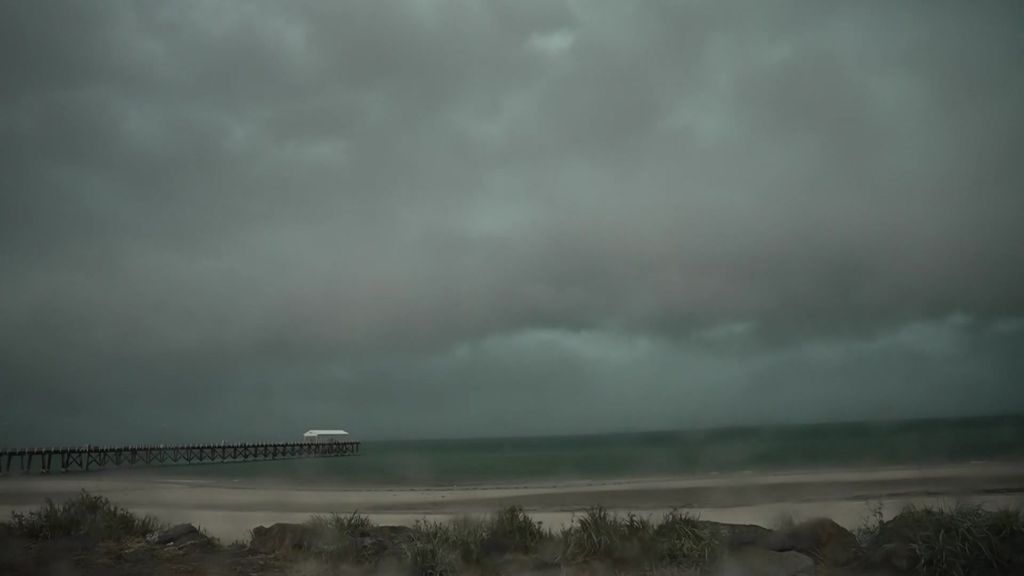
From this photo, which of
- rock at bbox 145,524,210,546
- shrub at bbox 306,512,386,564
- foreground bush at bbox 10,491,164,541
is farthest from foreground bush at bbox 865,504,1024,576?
foreground bush at bbox 10,491,164,541

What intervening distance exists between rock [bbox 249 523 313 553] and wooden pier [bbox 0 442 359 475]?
1972 inches

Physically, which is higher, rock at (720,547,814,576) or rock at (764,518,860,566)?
rock at (764,518,860,566)

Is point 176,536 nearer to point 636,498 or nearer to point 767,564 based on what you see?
point 767,564

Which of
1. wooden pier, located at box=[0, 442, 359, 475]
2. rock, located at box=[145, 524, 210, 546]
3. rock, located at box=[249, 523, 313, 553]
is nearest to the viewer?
rock, located at box=[249, 523, 313, 553]

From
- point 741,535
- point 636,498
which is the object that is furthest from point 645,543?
point 636,498

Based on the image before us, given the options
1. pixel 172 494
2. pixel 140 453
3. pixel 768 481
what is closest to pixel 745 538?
pixel 768 481

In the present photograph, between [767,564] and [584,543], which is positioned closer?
[767,564]

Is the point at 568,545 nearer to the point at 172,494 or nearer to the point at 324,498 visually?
the point at 324,498

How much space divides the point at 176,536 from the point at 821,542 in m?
9.26

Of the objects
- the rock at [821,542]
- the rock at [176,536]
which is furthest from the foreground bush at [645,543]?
the rock at [176,536]

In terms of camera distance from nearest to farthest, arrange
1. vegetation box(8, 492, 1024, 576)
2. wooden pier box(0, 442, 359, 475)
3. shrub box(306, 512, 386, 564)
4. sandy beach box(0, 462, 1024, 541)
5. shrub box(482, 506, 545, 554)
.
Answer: vegetation box(8, 492, 1024, 576)
shrub box(306, 512, 386, 564)
shrub box(482, 506, 545, 554)
sandy beach box(0, 462, 1024, 541)
wooden pier box(0, 442, 359, 475)

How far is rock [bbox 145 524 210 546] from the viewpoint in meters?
11.2

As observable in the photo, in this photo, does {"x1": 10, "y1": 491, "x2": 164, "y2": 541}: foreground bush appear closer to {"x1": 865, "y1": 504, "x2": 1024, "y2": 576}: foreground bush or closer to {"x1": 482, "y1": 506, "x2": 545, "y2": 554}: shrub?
{"x1": 482, "y1": 506, "x2": 545, "y2": 554}: shrub

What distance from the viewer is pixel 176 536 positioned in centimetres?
1146
